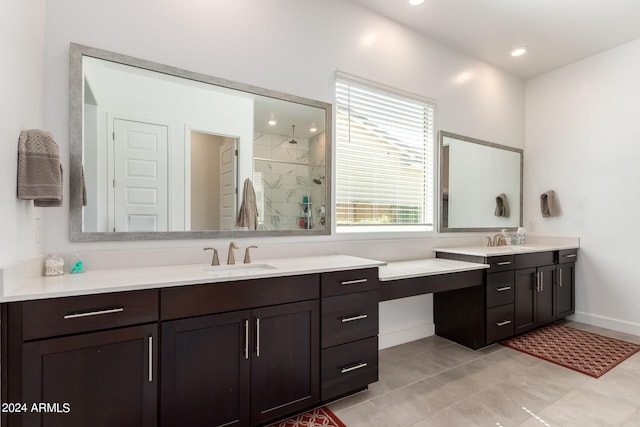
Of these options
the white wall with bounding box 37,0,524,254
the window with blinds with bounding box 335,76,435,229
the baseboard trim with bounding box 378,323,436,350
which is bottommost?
the baseboard trim with bounding box 378,323,436,350

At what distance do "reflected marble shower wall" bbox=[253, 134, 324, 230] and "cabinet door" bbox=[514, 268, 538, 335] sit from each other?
7.28ft

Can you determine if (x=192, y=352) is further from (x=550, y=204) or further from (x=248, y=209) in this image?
(x=550, y=204)

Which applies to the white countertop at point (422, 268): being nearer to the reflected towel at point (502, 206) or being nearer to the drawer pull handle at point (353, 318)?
the drawer pull handle at point (353, 318)

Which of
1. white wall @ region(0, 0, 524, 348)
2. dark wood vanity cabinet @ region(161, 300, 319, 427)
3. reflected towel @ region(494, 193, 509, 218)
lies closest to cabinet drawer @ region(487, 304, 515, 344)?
white wall @ region(0, 0, 524, 348)

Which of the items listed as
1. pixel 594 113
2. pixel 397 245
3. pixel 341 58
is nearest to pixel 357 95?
pixel 341 58

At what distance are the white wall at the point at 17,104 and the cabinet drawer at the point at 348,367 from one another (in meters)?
1.65

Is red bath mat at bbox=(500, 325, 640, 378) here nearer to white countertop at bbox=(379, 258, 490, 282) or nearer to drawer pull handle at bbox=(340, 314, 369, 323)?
white countertop at bbox=(379, 258, 490, 282)

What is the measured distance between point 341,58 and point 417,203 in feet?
5.12

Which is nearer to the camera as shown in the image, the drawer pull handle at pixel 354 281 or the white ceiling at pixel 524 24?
the drawer pull handle at pixel 354 281

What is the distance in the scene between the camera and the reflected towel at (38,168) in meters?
1.43

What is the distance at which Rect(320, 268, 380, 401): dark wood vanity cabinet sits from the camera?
6.39 ft

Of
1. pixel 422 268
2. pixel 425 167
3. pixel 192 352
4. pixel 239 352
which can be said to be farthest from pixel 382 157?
pixel 192 352

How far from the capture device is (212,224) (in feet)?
7.05

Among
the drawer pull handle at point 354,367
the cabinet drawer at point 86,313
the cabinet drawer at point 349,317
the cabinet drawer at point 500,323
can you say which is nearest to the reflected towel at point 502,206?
the cabinet drawer at point 500,323
